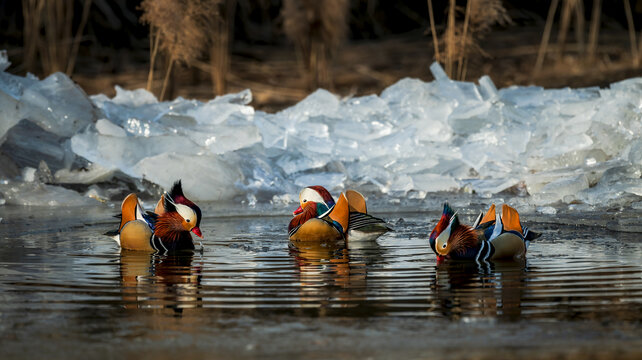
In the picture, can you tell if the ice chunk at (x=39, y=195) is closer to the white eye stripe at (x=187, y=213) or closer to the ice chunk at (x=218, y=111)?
the ice chunk at (x=218, y=111)

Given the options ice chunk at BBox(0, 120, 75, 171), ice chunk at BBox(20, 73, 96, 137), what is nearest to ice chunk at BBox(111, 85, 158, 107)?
ice chunk at BBox(20, 73, 96, 137)

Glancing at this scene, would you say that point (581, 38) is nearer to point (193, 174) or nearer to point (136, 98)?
point (136, 98)

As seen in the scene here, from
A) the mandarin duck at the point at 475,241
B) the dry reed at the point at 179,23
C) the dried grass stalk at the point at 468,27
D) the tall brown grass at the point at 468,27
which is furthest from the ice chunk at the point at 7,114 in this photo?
the mandarin duck at the point at 475,241

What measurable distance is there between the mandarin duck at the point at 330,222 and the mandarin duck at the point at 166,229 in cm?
60

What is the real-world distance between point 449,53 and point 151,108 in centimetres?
301

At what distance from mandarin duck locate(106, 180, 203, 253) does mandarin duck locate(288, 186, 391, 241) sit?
60 cm

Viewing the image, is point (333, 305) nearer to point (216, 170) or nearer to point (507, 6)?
point (216, 170)

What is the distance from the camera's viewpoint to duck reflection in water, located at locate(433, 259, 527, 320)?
353cm

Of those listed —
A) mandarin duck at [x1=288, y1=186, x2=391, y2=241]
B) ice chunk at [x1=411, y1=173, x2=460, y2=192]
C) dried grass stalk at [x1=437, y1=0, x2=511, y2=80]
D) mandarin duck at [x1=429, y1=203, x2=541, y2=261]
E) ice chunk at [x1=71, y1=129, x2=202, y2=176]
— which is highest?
dried grass stalk at [x1=437, y1=0, x2=511, y2=80]

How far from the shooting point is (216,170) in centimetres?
832

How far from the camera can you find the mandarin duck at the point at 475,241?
465cm

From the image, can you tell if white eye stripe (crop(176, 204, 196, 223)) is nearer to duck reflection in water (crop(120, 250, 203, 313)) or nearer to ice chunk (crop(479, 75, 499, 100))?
duck reflection in water (crop(120, 250, 203, 313))

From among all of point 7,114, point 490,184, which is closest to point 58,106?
point 7,114

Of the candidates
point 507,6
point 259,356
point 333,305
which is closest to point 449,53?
point 507,6
